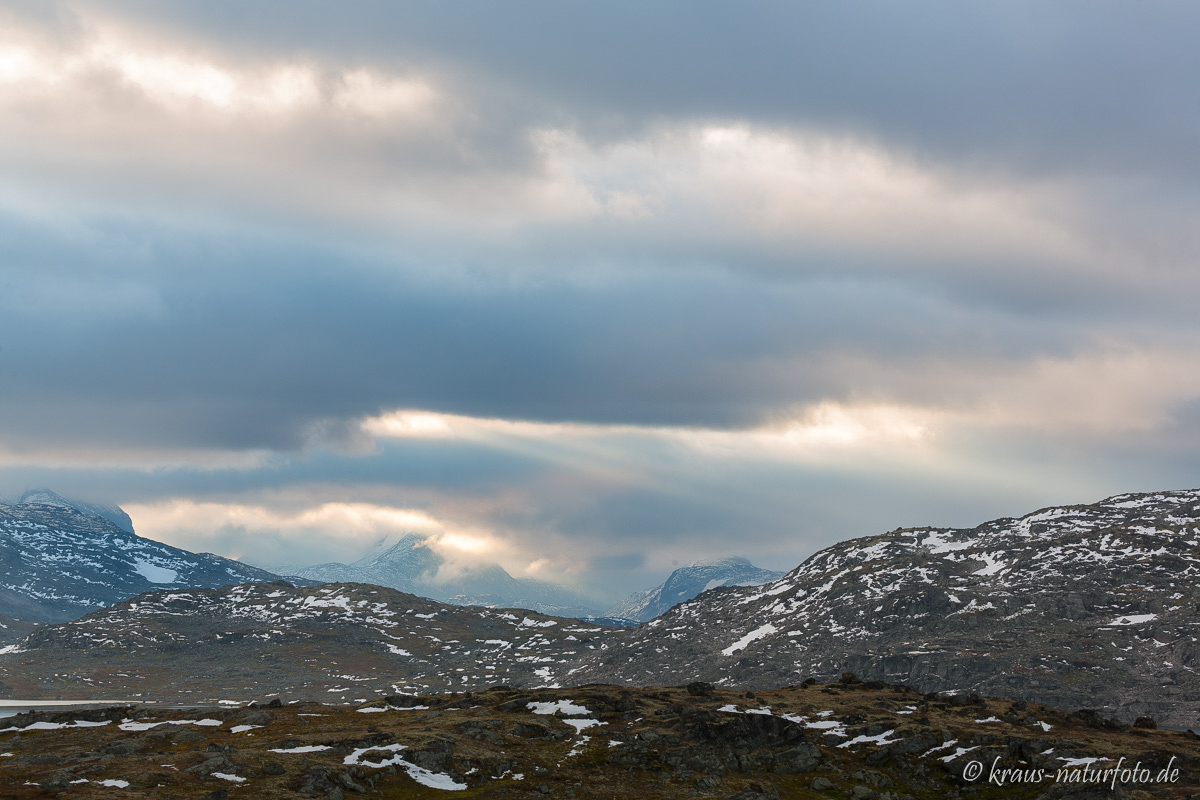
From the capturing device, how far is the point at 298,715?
161 metres

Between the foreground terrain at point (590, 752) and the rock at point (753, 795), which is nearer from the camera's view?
the rock at point (753, 795)

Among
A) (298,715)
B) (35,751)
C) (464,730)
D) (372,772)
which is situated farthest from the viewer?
(298,715)

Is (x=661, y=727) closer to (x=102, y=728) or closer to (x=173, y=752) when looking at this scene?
(x=173, y=752)

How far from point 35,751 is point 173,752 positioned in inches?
748

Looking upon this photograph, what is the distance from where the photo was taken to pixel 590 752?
5226 inches

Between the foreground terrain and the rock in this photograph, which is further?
the foreground terrain

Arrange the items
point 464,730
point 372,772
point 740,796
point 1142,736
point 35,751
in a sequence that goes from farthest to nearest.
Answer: point 1142,736, point 464,730, point 35,751, point 372,772, point 740,796

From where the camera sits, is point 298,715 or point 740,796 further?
point 298,715

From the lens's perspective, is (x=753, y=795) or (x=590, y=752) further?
(x=590, y=752)

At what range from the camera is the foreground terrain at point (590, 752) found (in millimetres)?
109688

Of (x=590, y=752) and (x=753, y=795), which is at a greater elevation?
(x=753, y=795)

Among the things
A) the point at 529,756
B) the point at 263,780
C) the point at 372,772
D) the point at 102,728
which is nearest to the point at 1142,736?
the point at 529,756

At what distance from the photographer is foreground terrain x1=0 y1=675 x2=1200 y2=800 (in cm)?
10969

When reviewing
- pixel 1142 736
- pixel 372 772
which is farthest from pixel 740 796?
pixel 1142 736
